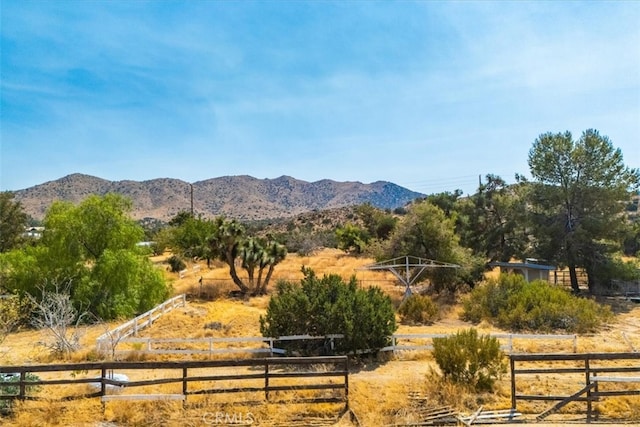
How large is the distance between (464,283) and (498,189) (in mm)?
12379

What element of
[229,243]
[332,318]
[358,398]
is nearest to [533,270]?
[229,243]

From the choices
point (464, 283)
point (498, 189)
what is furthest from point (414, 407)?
point (498, 189)

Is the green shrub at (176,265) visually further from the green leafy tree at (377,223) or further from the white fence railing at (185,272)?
the green leafy tree at (377,223)

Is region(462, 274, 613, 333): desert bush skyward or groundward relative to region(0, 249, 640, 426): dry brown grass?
skyward

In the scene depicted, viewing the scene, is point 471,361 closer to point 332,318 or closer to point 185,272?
point 332,318

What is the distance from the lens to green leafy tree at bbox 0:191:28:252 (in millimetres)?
46188

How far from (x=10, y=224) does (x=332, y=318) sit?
45006 millimetres

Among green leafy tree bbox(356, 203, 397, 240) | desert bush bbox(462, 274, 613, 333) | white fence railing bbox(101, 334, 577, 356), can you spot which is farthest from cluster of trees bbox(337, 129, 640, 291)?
green leafy tree bbox(356, 203, 397, 240)

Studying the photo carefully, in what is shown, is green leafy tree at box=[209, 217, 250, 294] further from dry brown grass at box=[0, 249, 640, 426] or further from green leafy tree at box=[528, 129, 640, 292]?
green leafy tree at box=[528, 129, 640, 292]

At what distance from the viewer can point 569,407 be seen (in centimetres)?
1093

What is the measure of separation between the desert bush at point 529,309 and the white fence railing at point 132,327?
15153 millimetres

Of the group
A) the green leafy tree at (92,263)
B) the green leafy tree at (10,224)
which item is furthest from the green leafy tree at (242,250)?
the green leafy tree at (10,224)

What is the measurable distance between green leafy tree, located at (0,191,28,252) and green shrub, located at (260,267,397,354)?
132 feet

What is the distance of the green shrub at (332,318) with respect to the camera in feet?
51.0
